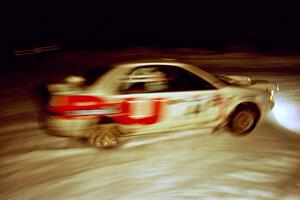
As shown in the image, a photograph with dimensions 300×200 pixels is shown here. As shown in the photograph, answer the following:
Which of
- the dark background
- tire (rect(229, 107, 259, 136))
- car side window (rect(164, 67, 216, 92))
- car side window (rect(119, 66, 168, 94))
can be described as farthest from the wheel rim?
the dark background

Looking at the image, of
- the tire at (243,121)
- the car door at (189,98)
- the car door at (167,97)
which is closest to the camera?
the car door at (167,97)

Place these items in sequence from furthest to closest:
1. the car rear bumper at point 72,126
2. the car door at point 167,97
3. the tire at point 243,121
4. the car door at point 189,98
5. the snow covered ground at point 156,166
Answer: the tire at point 243,121 → the car door at point 189,98 → the car door at point 167,97 → the car rear bumper at point 72,126 → the snow covered ground at point 156,166

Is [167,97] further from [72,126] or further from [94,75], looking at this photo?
[72,126]

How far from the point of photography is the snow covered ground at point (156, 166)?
5633 millimetres

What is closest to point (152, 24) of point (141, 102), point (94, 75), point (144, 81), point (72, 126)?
point (94, 75)

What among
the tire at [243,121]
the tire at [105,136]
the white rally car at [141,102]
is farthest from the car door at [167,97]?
the tire at [243,121]

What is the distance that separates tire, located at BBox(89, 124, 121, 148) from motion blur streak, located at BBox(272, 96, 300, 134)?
10.9 ft

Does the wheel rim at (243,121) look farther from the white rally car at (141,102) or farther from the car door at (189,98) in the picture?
the car door at (189,98)

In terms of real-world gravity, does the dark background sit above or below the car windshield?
above

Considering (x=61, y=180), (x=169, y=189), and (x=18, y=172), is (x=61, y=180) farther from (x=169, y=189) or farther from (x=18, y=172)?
(x=169, y=189)

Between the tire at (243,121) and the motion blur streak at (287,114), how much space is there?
35.2 inches

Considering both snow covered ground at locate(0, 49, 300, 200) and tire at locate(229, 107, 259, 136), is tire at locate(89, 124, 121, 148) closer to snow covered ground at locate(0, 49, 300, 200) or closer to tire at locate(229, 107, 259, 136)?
snow covered ground at locate(0, 49, 300, 200)

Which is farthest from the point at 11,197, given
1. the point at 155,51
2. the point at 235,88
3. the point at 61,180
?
the point at 155,51

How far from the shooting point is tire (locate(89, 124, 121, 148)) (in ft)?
21.5
